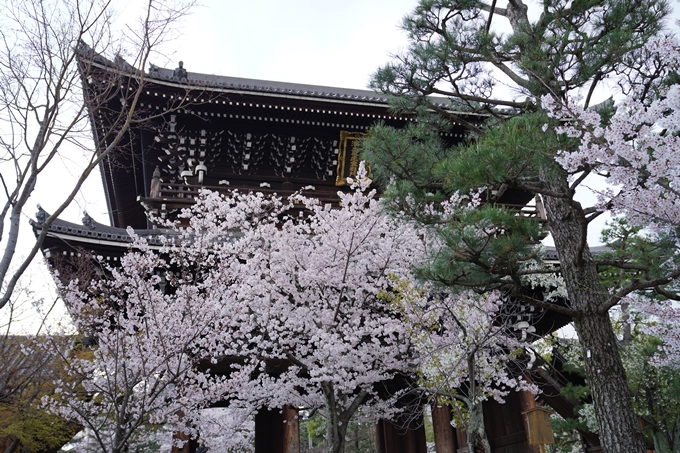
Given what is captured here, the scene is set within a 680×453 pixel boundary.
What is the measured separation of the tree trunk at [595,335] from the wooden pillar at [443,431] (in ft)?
25.2

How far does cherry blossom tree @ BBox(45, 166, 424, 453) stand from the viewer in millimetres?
8367

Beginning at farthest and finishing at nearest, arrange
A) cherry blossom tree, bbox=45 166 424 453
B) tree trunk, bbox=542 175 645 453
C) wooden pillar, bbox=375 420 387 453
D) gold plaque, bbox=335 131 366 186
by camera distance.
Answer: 1. wooden pillar, bbox=375 420 387 453
2. gold plaque, bbox=335 131 366 186
3. cherry blossom tree, bbox=45 166 424 453
4. tree trunk, bbox=542 175 645 453

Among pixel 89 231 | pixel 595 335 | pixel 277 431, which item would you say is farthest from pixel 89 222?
pixel 595 335

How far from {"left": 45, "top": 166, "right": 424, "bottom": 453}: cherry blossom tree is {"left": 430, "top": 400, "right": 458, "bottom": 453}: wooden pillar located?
306 cm

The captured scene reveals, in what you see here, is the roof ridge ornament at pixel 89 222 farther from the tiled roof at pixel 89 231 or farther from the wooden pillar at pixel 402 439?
the wooden pillar at pixel 402 439

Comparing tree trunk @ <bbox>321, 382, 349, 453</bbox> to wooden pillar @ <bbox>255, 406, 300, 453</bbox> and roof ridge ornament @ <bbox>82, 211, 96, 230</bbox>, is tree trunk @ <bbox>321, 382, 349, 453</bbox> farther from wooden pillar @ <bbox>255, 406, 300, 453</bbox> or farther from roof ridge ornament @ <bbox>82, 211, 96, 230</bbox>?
roof ridge ornament @ <bbox>82, 211, 96, 230</bbox>

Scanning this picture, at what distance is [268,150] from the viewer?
40.0 ft

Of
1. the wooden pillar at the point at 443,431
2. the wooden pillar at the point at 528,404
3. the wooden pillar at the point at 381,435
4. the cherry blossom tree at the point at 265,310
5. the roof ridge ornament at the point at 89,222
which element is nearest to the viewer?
the cherry blossom tree at the point at 265,310

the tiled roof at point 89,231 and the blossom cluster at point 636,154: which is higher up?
the tiled roof at point 89,231

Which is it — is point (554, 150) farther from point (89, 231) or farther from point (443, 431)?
point (443, 431)

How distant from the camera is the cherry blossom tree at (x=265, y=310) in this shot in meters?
8.37

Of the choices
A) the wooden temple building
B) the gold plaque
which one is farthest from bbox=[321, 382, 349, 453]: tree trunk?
the gold plaque

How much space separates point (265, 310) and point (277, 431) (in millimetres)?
4177

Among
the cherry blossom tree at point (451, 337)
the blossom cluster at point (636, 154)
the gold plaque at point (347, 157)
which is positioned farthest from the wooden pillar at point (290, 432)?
the blossom cluster at point (636, 154)
